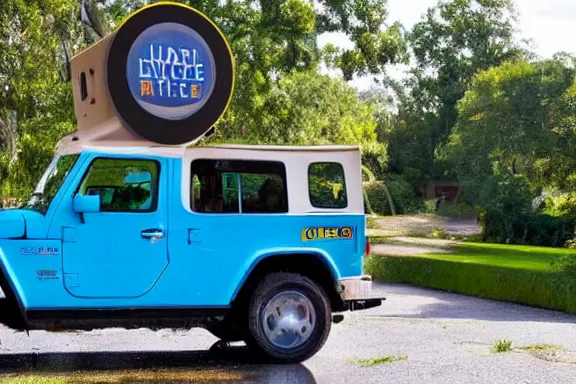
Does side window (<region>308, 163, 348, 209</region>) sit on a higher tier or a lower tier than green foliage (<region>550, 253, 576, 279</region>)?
higher

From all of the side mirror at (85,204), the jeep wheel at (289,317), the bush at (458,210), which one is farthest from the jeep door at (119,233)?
the bush at (458,210)

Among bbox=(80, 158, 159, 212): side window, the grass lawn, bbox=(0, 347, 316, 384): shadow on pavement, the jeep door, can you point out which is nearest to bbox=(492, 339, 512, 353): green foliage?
bbox=(0, 347, 316, 384): shadow on pavement

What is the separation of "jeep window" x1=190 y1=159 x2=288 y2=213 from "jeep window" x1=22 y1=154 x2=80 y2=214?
1106 millimetres

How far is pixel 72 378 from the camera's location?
330 inches

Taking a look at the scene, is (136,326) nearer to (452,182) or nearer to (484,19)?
(452,182)

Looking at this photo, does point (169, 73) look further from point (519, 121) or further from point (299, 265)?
point (519, 121)

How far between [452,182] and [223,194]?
55172 mm

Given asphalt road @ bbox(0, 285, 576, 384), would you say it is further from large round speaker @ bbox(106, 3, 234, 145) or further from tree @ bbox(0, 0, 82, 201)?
tree @ bbox(0, 0, 82, 201)

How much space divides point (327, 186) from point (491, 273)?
33.4 ft

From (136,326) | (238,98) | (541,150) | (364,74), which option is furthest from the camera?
(364,74)

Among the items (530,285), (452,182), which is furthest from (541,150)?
(452,182)

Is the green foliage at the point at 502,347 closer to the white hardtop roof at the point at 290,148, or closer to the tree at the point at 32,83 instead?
the white hardtop roof at the point at 290,148

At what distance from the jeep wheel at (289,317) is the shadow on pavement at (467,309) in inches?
253

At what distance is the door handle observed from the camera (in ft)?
29.4
